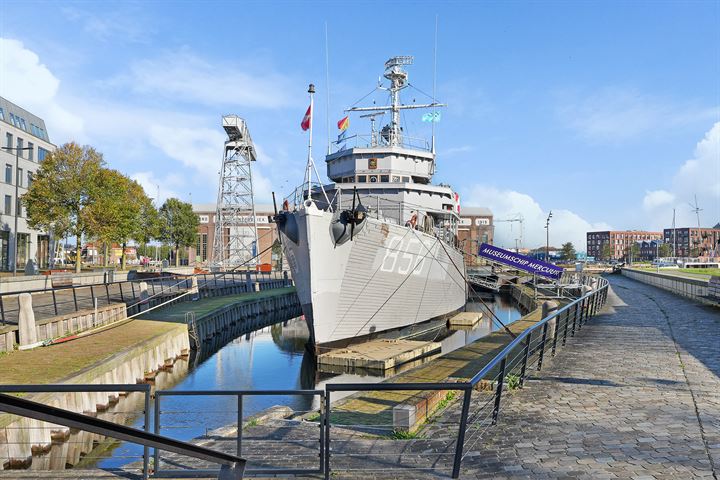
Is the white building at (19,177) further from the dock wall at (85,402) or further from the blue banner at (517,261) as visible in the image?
the blue banner at (517,261)

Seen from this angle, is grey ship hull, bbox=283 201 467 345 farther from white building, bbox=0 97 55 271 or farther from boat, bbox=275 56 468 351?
white building, bbox=0 97 55 271

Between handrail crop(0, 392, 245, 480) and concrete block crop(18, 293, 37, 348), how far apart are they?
1175 cm

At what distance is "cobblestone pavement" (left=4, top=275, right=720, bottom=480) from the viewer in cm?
484

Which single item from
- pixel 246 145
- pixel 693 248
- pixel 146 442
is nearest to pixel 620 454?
pixel 146 442

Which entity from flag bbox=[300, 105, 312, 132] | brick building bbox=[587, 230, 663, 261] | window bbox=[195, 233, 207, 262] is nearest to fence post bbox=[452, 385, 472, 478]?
flag bbox=[300, 105, 312, 132]

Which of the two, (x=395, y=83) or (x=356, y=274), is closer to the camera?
(x=356, y=274)

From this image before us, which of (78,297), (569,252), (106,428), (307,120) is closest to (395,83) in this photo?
(307,120)

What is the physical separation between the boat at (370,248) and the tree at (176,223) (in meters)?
40.8

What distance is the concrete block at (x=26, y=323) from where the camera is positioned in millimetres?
12602

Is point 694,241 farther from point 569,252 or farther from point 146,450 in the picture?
point 146,450

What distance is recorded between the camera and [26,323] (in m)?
12.9

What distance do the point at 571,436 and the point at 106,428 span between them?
5007 mm

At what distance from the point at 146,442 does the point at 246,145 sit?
54.4m

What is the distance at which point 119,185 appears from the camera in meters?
42.3
